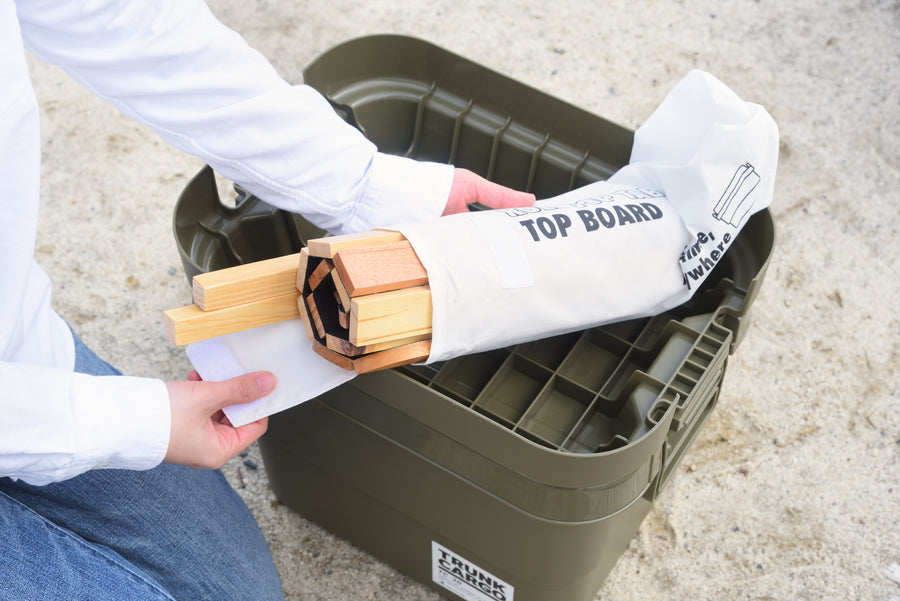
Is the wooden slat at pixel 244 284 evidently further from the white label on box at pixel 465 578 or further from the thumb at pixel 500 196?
the white label on box at pixel 465 578

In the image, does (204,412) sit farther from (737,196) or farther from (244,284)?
(737,196)

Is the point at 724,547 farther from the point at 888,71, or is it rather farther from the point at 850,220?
the point at 888,71

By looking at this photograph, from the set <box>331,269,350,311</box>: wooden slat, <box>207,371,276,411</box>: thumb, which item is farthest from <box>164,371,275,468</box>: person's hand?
<box>331,269,350,311</box>: wooden slat

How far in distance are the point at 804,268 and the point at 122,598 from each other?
1.06 m

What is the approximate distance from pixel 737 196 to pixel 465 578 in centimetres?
48

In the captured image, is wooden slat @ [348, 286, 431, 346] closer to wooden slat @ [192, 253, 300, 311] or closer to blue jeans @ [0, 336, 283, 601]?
wooden slat @ [192, 253, 300, 311]

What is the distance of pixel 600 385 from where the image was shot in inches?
31.4

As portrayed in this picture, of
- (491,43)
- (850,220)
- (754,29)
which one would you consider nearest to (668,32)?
(754,29)

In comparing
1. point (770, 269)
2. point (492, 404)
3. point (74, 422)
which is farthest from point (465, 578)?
point (770, 269)

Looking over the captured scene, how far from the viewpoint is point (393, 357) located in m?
0.66

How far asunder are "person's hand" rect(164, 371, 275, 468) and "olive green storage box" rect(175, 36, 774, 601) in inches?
3.4

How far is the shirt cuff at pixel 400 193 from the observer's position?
0.78m

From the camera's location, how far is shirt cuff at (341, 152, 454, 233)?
78 cm

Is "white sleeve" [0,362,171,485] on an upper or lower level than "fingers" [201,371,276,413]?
lower
